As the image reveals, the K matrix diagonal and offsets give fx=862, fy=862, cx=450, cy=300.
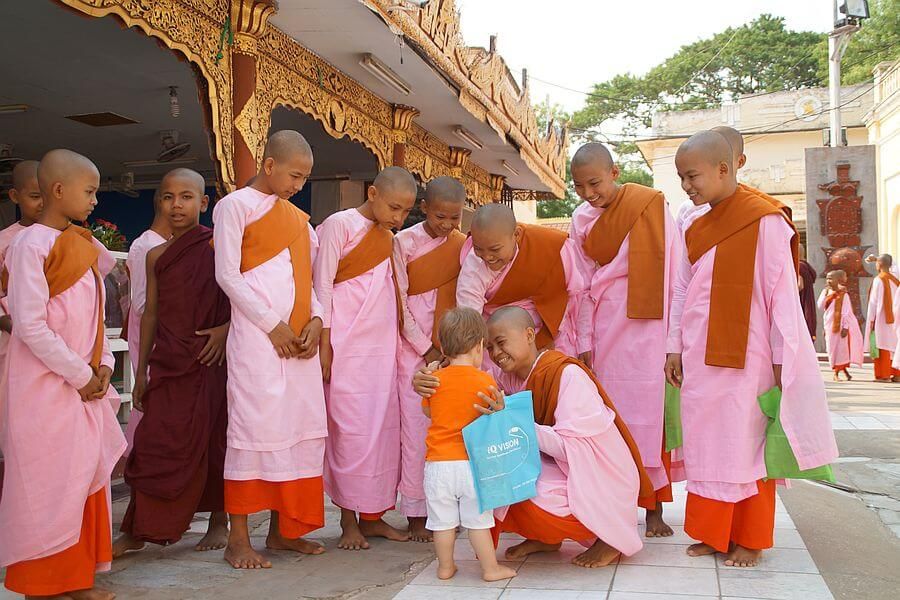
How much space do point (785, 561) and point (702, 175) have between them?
166cm

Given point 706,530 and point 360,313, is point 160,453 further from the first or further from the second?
point 706,530

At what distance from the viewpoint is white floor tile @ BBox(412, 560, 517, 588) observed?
3.36 m

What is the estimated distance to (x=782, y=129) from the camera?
28531 mm

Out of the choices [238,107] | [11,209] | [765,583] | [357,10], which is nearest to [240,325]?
[765,583]

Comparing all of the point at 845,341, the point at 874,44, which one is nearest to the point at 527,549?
the point at 845,341

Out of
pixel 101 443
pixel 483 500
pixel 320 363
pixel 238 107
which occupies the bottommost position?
pixel 483 500

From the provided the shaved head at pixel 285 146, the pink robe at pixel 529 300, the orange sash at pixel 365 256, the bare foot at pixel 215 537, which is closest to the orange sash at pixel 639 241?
the pink robe at pixel 529 300

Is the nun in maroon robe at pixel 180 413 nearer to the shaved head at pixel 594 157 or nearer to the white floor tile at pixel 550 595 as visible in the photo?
the white floor tile at pixel 550 595

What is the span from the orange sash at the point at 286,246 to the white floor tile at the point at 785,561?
2113mm

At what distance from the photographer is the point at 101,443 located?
3.39 meters

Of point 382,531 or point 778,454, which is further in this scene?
point 382,531

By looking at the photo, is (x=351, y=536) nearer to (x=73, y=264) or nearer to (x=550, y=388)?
(x=550, y=388)

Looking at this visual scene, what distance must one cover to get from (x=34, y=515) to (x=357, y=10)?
4.52 meters

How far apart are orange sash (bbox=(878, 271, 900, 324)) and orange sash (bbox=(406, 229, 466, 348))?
10.6 meters
